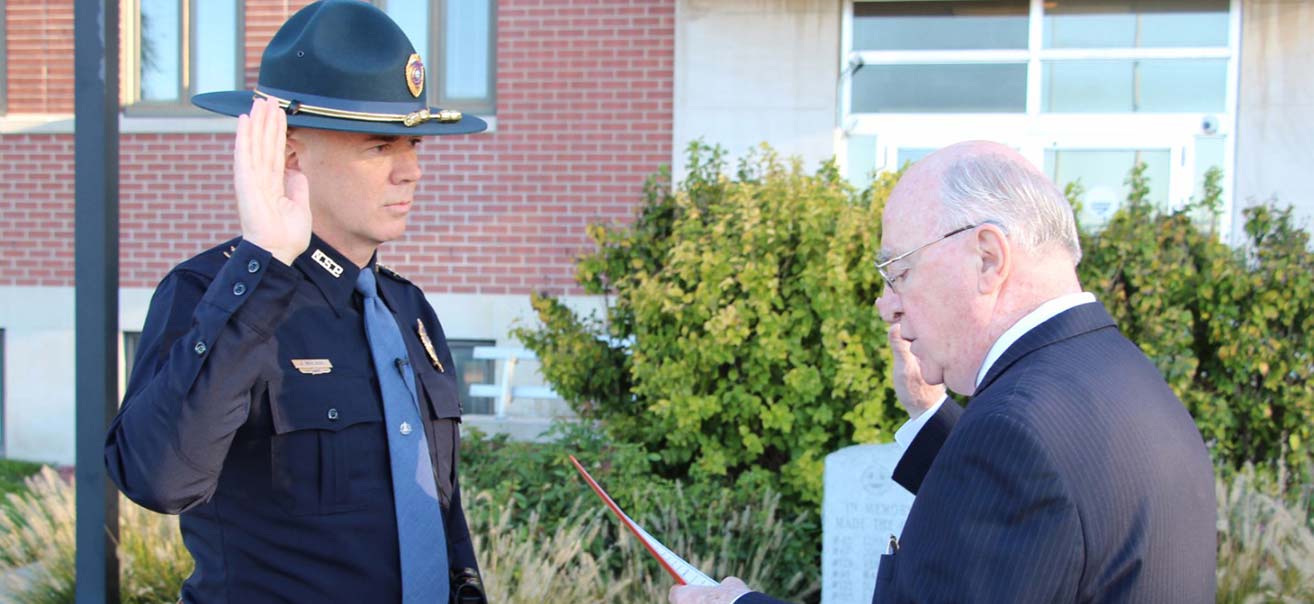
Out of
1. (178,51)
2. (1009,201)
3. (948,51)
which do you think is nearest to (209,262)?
(1009,201)

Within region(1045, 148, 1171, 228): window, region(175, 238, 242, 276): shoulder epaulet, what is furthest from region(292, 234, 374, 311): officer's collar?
region(1045, 148, 1171, 228): window

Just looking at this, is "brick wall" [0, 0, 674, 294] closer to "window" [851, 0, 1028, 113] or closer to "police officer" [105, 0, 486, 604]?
"window" [851, 0, 1028, 113]

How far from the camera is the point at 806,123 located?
297 inches

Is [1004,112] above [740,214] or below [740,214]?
above

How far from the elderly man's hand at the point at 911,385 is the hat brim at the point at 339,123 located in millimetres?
1126

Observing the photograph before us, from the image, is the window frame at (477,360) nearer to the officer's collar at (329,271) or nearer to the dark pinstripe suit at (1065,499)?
the officer's collar at (329,271)

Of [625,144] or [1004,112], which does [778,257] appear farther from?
[1004,112]

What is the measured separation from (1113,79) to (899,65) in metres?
1.63

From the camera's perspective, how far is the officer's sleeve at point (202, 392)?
5.48 ft

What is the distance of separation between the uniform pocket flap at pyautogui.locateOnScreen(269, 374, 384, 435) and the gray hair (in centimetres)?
117

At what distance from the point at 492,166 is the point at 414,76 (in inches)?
226

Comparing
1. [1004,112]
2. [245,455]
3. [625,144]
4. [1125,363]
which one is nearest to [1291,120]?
[1004,112]

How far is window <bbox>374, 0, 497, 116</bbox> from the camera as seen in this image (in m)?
8.12

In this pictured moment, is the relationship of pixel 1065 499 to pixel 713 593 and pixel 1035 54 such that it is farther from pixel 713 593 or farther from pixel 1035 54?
pixel 1035 54
